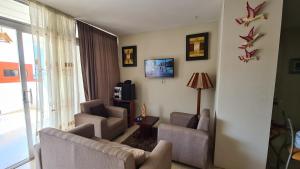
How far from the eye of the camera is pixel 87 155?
3.81ft

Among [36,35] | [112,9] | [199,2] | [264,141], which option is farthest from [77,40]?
[264,141]

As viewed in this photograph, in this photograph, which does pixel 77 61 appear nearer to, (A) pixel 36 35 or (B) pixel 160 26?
(A) pixel 36 35

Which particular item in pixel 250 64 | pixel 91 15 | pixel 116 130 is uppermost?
pixel 91 15

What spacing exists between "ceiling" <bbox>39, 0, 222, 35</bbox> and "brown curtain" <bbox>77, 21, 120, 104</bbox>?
0.29m

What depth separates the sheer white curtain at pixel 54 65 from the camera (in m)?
2.18

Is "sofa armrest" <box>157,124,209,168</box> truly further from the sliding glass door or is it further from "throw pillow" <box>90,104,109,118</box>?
the sliding glass door

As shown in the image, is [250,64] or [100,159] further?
[250,64]

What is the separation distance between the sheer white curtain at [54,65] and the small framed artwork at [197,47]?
2.50 m

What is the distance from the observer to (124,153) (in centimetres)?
104

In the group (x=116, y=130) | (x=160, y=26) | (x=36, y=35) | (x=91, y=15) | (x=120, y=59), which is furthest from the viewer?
(x=120, y=59)

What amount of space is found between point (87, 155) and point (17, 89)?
1.82 meters

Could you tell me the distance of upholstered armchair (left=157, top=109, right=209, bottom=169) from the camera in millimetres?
1838

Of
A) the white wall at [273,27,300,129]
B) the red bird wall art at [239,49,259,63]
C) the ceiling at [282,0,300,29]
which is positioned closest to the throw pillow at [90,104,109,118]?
the red bird wall art at [239,49,259,63]

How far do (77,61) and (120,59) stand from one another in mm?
1398
